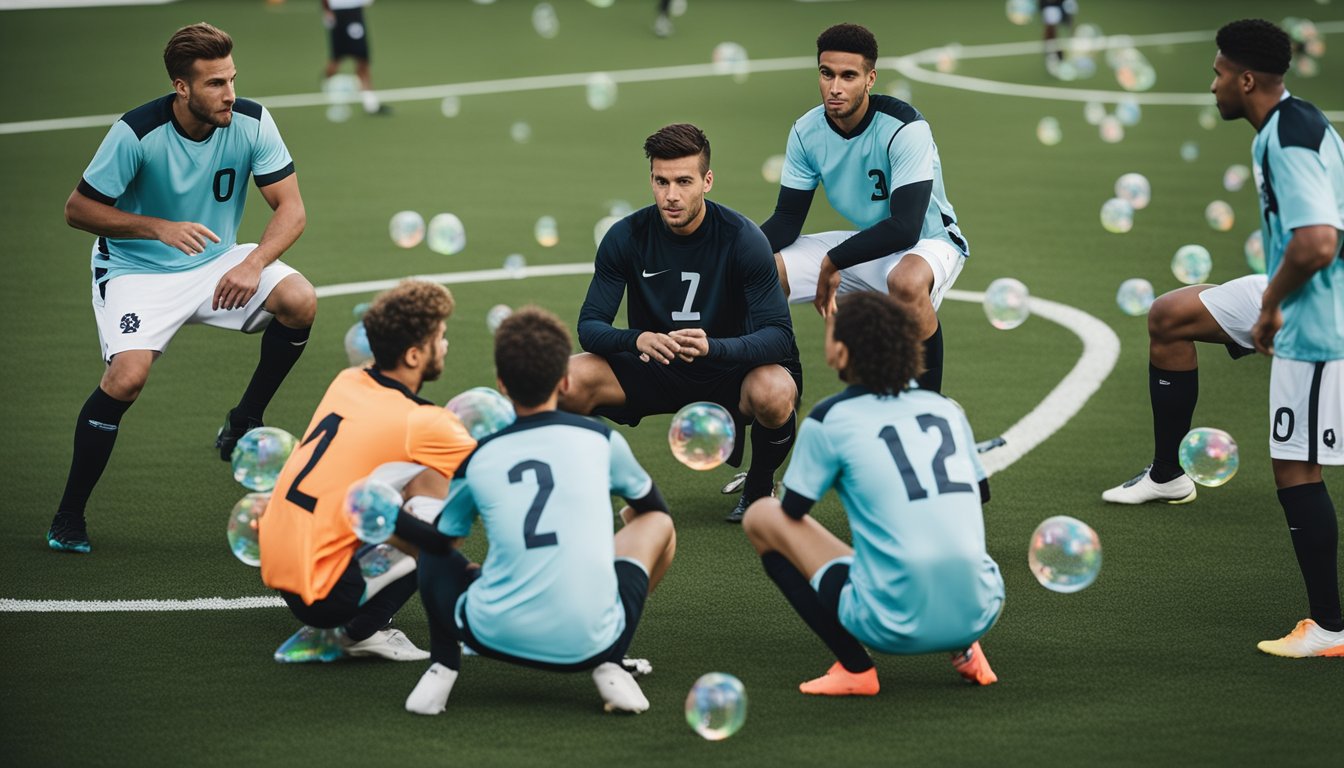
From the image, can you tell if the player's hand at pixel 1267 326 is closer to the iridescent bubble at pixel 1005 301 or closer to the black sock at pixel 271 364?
the iridescent bubble at pixel 1005 301

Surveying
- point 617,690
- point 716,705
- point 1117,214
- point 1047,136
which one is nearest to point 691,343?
point 617,690

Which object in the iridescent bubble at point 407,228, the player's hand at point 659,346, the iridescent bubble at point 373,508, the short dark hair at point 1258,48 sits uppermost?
the short dark hair at point 1258,48

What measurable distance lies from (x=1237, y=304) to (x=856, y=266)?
1.93m

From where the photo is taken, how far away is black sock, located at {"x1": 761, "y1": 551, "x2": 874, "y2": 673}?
18.4ft

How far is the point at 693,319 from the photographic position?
24.6 ft

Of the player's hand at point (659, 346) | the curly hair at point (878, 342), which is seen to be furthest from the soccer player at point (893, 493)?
the player's hand at point (659, 346)

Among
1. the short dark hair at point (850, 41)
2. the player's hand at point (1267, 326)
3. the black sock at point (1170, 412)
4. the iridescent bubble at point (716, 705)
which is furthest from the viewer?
the short dark hair at point (850, 41)

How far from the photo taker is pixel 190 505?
312 inches

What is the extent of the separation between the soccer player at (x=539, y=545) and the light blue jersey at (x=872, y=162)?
3.17 m

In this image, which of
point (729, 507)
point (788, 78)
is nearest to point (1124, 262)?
point (729, 507)

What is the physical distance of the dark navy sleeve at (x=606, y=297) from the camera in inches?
290

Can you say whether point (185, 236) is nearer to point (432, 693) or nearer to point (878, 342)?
point (432, 693)

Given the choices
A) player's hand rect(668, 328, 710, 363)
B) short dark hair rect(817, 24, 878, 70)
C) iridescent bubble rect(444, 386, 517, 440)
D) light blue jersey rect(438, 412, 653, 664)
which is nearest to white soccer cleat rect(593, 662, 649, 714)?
light blue jersey rect(438, 412, 653, 664)

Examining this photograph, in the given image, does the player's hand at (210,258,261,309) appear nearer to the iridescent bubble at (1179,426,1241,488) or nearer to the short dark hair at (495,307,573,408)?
the short dark hair at (495,307,573,408)
